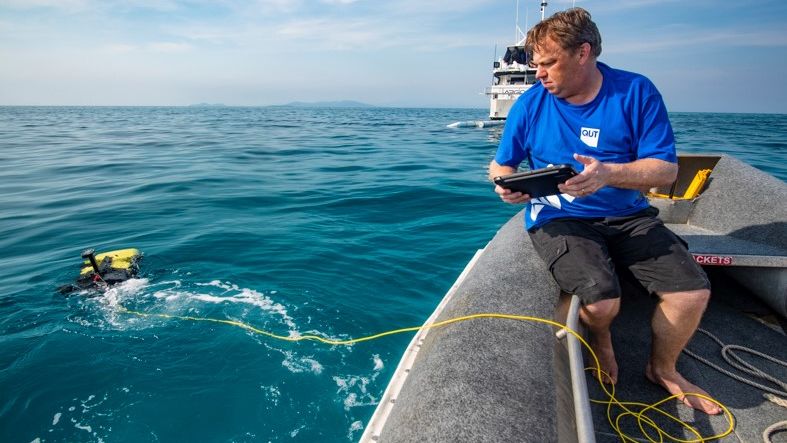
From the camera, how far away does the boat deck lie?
6.95 feet

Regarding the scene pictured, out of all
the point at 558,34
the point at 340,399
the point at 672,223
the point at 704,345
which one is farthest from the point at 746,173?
the point at 340,399

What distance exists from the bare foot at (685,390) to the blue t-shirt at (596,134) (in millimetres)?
933

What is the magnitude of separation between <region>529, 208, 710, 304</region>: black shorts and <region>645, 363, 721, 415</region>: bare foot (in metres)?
0.52

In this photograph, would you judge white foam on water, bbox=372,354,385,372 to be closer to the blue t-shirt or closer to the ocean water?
the ocean water

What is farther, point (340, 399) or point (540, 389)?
point (340, 399)

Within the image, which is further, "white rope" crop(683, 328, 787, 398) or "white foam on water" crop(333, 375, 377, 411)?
"white foam on water" crop(333, 375, 377, 411)

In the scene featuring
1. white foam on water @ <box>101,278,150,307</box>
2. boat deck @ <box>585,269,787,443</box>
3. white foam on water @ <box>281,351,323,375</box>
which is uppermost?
boat deck @ <box>585,269,787,443</box>

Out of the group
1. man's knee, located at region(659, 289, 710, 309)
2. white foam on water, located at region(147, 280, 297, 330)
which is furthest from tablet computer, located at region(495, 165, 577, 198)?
white foam on water, located at region(147, 280, 297, 330)

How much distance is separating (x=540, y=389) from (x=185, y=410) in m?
2.69

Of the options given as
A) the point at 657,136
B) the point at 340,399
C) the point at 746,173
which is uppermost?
the point at 657,136

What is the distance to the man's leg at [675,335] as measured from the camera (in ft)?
6.96

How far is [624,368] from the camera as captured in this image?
2578mm

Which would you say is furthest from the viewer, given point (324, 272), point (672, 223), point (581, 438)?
point (324, 272)

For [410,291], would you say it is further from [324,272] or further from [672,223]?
[672,223]
